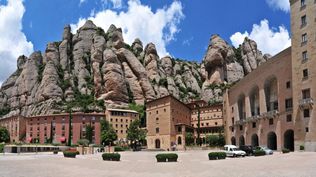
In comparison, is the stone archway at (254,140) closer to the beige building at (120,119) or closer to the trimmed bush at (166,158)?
the trimmed bush at (166,158)

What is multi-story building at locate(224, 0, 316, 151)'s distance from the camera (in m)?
54.5

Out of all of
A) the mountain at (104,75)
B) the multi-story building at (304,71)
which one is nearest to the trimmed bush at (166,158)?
the multi-story building at (304,71)

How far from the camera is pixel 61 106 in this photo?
451ft

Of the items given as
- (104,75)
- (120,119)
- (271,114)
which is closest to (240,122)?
(271,114)

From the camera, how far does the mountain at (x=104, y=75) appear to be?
140m

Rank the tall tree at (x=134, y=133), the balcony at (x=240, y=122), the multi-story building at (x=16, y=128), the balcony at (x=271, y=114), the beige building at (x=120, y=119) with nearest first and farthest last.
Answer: the balcony at (x=271, y=114)
the balcony at (x=240, y=122)
the tall tree at (x=134, y=133)
the beige building at (x=120, y=119)
the multi-story building at (x=16, y=128)

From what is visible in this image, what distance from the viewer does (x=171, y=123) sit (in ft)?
303

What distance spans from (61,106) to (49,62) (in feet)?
90.8

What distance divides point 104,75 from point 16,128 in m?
42.3

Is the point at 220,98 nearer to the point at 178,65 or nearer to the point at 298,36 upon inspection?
the point at 178,65

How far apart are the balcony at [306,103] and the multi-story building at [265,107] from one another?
4596 millimetres

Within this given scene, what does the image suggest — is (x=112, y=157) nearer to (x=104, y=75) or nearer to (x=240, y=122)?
(x=240, y=122)

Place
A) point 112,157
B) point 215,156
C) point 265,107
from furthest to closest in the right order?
point 265,107 < point 112,157 < point 215,156

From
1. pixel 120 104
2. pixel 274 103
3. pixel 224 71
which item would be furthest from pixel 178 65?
pixel 274 103
